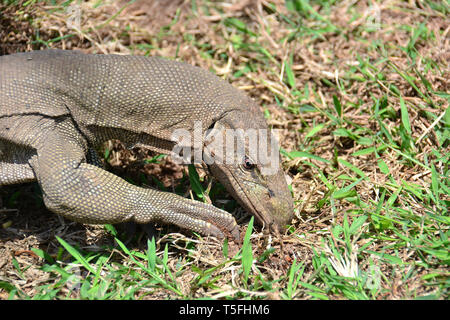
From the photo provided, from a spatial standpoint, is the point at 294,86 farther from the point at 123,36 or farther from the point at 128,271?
the point at 128,271

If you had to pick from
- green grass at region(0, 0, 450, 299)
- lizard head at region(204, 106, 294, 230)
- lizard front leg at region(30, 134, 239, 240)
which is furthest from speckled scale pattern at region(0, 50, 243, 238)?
green grass at region(0, 0, 450, 299)

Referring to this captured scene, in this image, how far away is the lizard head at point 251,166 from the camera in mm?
3678

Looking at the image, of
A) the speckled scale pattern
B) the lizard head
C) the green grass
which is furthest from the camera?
the lizard head

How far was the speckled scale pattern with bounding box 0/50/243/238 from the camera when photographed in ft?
11.7

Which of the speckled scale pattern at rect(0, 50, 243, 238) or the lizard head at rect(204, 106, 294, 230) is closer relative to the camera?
the speckled scale pattern at rect(0, 50, 243, 238)

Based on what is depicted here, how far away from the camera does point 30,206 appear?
177 inches

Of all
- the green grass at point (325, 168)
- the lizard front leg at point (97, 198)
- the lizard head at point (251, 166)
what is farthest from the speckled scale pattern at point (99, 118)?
the green grass at point (325, 168)

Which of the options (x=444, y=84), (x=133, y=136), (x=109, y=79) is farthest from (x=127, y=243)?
(x=444, y=84)

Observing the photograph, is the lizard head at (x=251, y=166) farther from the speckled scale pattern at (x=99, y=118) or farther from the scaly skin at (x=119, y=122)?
the speckled scale pattern at (x=99, y=118)

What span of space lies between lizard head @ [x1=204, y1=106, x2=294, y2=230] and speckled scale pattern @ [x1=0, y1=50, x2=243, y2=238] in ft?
0.50

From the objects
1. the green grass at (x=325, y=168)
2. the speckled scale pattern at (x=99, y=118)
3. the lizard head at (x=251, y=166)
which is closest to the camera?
the green grass at (x=325, y=168)

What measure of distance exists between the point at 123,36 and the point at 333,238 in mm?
3360

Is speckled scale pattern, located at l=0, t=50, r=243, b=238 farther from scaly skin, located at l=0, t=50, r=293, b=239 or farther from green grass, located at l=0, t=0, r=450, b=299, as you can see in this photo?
green grass, located at l=0, t=0, r=450, b=299

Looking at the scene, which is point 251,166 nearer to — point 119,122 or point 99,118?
point 119,122
